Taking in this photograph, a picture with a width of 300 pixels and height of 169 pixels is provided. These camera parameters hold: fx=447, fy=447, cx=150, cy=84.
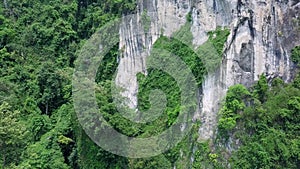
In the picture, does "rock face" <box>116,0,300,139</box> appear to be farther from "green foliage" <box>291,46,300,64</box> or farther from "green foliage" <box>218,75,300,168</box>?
"green foliage" <box>218,75,300,168</box>

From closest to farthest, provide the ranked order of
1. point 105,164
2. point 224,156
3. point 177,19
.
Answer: point 224,156 → point 105,164 → point 177,19

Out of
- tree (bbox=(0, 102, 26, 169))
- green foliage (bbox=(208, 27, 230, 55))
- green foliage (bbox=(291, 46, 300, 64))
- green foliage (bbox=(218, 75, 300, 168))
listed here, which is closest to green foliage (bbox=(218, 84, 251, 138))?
green foliage (bbox=(218, 75, 300, 168))

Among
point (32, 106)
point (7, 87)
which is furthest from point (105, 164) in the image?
point (7, 87)

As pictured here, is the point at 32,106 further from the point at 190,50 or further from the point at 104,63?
the point at 190,50

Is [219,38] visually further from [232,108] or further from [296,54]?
[232,108]

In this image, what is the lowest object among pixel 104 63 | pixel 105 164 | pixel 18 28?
pixel 105 164

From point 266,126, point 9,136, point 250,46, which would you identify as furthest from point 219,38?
point 9,136

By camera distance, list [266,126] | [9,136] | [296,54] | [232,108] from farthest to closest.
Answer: [296,54] < [232,108] < [266,126] < [9,136]

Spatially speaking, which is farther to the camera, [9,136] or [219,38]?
[219,38]
